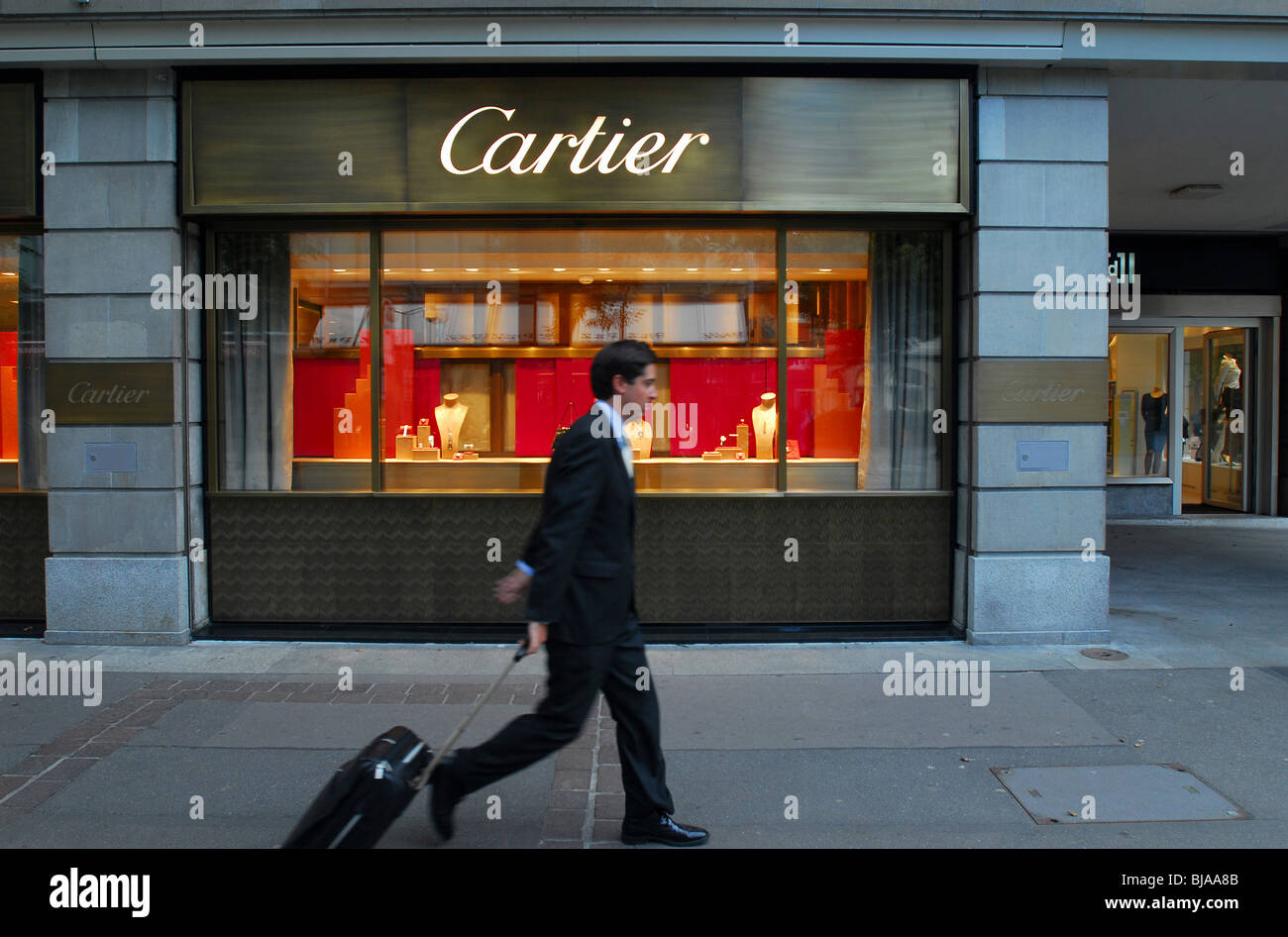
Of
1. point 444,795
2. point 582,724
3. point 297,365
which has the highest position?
point 297,365

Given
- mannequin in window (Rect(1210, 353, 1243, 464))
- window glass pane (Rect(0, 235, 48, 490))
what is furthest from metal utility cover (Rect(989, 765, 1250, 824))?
mannequin in window (Rect(1210, 353, 1243, 464))

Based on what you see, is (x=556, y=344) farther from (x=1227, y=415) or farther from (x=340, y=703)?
(x=1227, y=415)

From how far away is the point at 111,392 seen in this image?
7.59 metres

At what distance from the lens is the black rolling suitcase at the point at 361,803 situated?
146 inches

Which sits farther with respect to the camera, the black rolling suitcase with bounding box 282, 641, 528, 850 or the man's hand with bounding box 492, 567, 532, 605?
the man's hand with bounding box 492, 567, 532, 605

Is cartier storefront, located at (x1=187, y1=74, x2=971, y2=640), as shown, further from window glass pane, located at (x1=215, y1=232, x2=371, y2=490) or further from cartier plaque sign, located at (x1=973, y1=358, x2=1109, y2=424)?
cartier plaque sign, located at (x1=973, y1=358, x2=1109, y2=424)

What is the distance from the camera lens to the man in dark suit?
3.97 m

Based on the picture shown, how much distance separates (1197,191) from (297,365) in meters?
10.2

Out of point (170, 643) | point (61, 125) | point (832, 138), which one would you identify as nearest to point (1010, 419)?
point (832, 138)

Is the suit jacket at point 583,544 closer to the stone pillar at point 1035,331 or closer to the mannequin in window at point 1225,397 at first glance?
the stone pillar at point 1035,331

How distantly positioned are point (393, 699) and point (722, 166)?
14.8ft

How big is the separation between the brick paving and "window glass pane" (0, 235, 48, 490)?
276 centimetres

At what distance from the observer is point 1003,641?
25.0 feet

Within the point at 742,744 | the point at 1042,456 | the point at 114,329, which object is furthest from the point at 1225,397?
the point at 114,329
